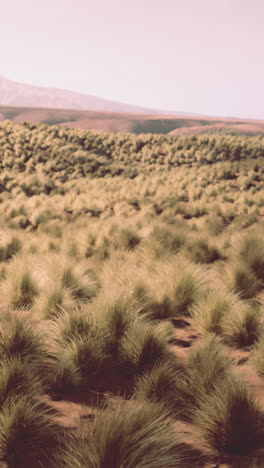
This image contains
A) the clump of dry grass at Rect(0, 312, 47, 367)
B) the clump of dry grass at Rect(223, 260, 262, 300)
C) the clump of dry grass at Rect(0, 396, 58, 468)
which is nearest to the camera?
the clump of dry grass at Rect(0, 396, 58, 468)

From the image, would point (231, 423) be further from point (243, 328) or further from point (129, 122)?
point (129, 122)

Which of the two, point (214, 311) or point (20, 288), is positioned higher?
point (214, 311)

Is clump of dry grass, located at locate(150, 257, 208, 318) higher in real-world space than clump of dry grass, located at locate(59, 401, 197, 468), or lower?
lower

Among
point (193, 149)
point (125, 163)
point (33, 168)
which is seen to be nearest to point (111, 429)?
point (33, 168)

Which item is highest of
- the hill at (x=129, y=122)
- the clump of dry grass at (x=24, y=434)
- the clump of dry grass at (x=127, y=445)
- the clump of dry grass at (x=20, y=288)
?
the hill at (x=129, y=122)

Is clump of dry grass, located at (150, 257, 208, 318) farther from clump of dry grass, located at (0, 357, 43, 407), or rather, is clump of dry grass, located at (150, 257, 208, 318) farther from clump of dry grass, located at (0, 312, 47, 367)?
clump of dry grass, located at (0, 357, 43, 407)

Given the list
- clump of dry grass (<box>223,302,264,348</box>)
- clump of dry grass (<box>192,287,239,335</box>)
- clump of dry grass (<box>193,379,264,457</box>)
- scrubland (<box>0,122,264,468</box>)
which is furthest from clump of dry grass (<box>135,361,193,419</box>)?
clump of dry grass (<box>192,287,239,335</box>)

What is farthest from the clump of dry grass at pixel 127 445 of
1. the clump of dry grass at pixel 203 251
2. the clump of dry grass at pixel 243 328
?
the clump of dry grass at pixel 203 251

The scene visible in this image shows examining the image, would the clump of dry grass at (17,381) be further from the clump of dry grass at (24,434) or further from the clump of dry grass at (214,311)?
the clump of dry grass at (214,311)

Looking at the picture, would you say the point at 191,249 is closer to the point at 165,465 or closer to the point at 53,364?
the point at 53,364

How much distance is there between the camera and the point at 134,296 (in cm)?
462

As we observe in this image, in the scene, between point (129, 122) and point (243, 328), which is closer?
point (243, 328)

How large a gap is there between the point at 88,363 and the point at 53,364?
0.31m

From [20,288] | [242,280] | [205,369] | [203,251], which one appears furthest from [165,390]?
[203,251]
